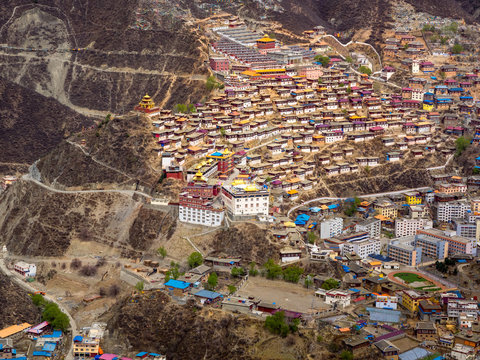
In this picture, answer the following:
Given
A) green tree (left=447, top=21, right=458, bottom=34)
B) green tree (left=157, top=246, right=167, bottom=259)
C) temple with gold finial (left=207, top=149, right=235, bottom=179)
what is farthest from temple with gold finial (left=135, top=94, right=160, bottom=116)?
green tree (left=447, top=21, right=458, bottom=34)

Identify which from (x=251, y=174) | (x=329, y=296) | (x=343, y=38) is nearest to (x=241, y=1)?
(x=343, y=38)

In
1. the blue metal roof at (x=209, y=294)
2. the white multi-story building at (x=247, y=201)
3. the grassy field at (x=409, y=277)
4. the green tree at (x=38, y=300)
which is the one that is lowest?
the green tree at (x=38, y=300)

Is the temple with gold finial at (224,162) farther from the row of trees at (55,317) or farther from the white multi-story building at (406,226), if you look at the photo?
the row of trees at (55,317)

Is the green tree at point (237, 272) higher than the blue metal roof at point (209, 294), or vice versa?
the green tree at point (237, 272)

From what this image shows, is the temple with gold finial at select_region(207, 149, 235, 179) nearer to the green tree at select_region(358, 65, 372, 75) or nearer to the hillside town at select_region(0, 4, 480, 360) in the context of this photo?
the hillside town at select_region(0, 4, 480, 360)

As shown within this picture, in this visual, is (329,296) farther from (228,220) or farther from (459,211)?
(459,211)

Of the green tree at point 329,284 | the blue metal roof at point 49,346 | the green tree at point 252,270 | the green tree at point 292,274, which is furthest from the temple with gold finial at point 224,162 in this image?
the blue metal roof at point 49,346
